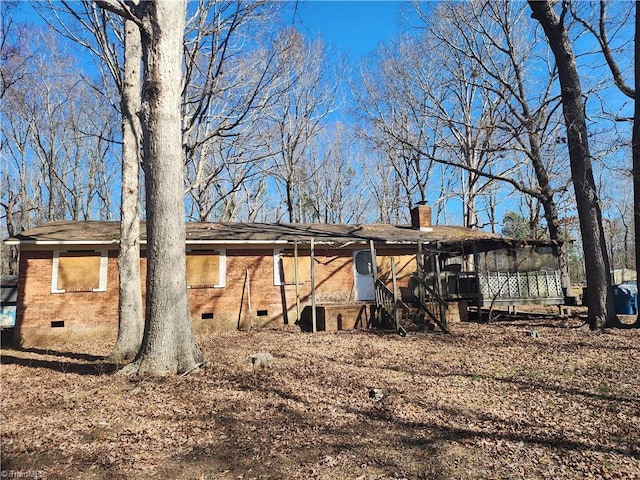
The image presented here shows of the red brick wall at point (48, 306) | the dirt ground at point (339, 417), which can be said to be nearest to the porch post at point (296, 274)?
the dirt ground at point (339, 417)

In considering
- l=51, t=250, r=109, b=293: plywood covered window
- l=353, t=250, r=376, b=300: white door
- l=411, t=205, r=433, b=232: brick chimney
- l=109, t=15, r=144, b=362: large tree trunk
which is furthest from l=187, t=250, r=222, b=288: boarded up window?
l=411, t=205, r=433, b=232: brick chimney

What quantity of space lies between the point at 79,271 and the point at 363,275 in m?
9.01

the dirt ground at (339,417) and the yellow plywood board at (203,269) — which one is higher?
the yellow plywood board at (203,269)

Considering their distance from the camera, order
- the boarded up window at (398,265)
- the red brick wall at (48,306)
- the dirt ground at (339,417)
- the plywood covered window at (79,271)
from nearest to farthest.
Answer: the dirt ground at (339,417) → the red brick wall at (48,306) → the plywood covered window at (79,271) → the boarded up window at (398,265)

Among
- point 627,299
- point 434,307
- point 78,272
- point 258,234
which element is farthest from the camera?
point 258,234

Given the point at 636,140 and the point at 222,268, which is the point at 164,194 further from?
the point at 636,140

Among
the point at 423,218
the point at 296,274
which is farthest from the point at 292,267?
the point at 423,218

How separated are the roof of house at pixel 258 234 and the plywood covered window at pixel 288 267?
55 centimetres

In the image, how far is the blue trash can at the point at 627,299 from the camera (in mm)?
13430

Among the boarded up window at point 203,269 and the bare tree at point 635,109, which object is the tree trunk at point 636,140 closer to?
the bare tree at point 635,109

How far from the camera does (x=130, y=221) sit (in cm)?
839

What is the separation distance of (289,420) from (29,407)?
11.4 ft

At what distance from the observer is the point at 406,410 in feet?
15.9

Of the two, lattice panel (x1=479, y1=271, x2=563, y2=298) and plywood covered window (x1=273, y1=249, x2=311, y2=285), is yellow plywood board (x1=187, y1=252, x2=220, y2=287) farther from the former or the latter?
lattice panel (x1=479, y1=271, x2=563, y2=298)
